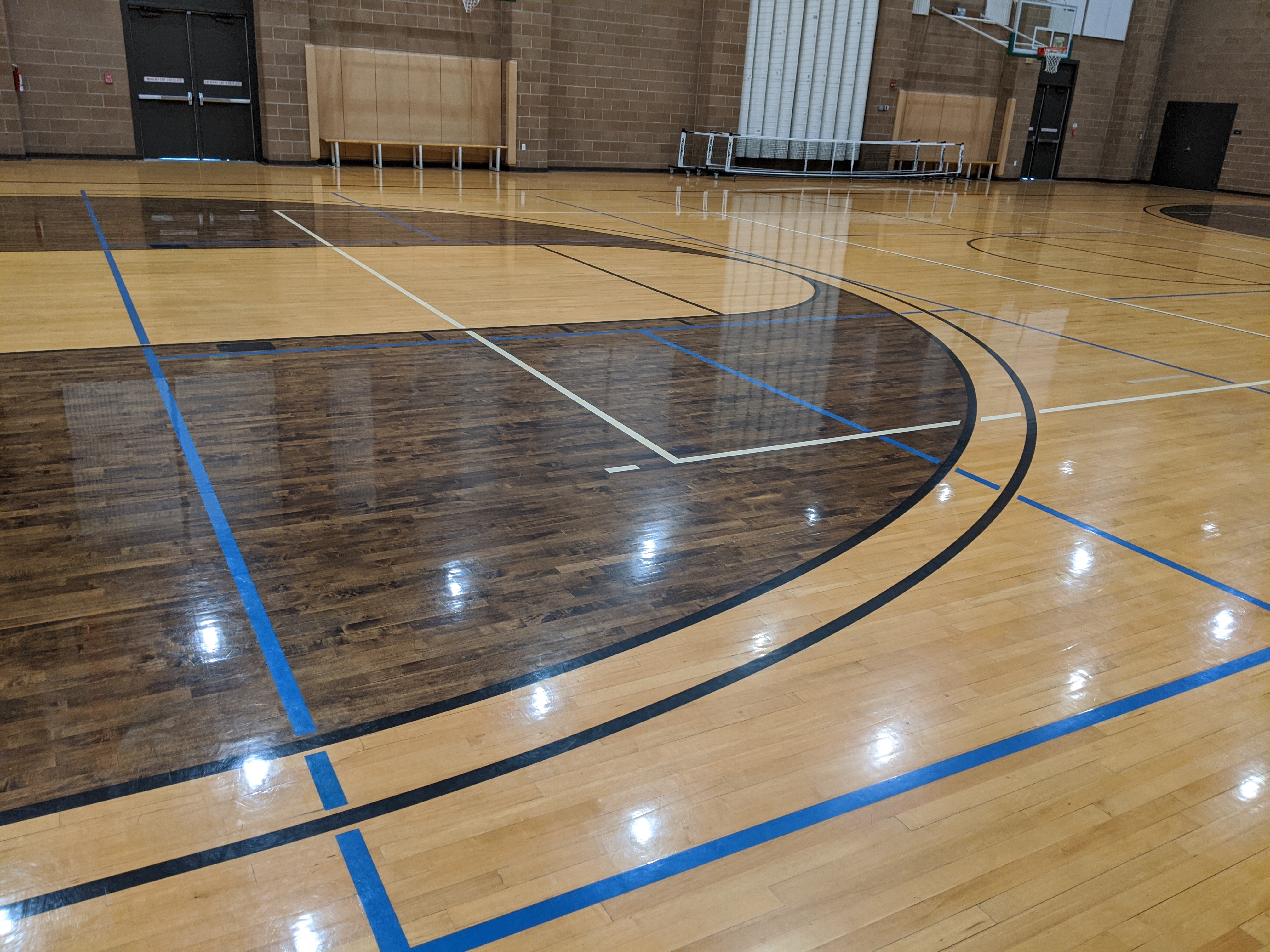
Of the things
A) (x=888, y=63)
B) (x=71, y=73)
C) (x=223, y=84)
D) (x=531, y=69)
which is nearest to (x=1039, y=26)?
(x=888, y=63)

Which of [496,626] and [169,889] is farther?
[496,626]

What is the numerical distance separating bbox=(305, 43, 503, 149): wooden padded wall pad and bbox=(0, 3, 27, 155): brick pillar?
3.92 m

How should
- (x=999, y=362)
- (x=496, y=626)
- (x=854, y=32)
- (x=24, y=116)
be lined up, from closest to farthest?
(x=496, y=626) < (x=999, y=362) < (x=24, y=116) < (x=854, y=32)

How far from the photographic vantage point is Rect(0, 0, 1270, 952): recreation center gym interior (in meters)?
1.83

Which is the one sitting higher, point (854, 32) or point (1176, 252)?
point (854, 32)

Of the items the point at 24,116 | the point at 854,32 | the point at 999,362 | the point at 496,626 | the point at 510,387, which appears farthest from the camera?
the point at 854,32

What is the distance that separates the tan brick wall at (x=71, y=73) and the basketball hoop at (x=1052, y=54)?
A: 1722 cm

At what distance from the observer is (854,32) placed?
60.3ft

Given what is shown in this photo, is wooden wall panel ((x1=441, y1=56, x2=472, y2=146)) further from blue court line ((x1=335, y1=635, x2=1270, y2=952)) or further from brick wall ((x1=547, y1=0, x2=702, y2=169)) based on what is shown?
blue court line ((x1=335, y1=635, x2=1270, y2=952))

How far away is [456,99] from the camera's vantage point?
15.9m

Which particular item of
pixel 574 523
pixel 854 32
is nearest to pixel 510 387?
pixel 574 523

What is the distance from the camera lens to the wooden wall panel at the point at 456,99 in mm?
15742

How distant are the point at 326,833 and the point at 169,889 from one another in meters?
0.29

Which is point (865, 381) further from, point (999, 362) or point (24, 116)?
point (24, 116)
